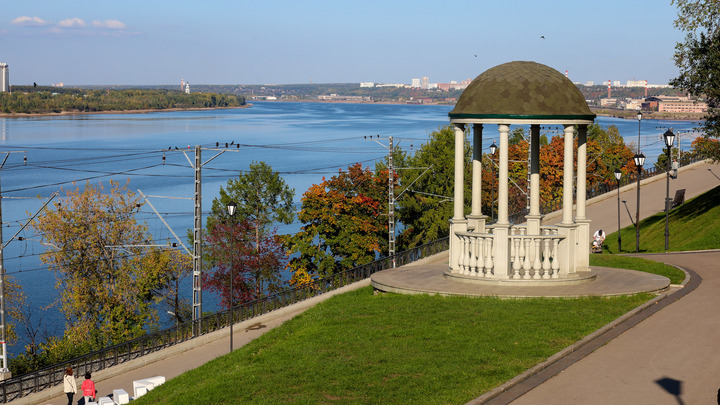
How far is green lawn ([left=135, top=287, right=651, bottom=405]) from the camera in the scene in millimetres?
13789

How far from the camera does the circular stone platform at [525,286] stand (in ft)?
68.5

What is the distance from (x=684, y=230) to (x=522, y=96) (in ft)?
68.2

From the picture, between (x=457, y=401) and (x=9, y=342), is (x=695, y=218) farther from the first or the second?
(x=9, y=342)

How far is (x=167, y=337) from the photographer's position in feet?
105

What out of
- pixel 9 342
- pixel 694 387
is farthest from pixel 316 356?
pixel 9 342

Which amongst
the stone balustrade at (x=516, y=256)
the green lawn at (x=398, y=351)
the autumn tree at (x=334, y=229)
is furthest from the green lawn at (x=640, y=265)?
the autumn tree at (x=334, y=229)

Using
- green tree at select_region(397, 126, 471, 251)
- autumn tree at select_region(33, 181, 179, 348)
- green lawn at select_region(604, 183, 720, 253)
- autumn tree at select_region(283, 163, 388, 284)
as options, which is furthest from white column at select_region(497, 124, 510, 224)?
green tree at select_region(397, 126, 471, 251)

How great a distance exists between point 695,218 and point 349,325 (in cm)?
2795

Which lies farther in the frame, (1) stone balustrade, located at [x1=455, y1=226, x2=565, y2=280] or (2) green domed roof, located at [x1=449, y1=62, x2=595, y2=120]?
(1) stone balustrade, located at [x1=455, y1=226, x2=565, y2=280]

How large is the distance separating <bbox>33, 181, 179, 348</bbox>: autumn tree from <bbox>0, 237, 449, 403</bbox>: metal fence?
11.5 m

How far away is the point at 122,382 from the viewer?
1062 inches

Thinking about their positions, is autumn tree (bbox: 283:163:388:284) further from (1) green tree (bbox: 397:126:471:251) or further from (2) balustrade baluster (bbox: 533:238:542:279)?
(2) balustrade baluster (bbox: 533:238:542:279)

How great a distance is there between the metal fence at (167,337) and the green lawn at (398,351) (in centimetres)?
1044

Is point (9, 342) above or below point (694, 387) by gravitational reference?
below
